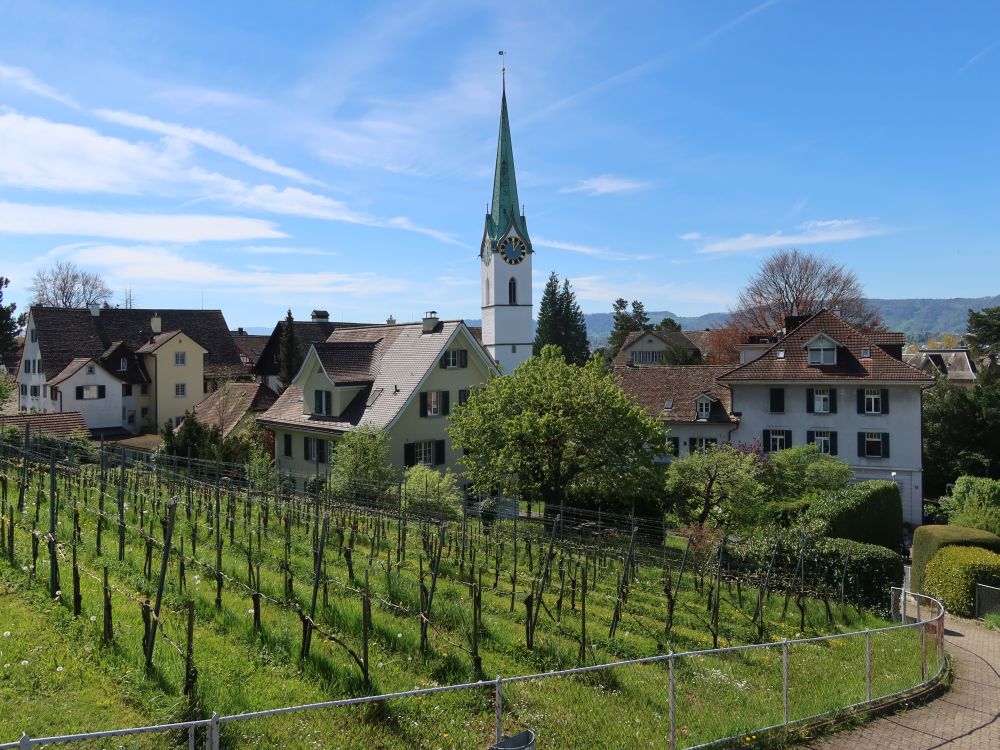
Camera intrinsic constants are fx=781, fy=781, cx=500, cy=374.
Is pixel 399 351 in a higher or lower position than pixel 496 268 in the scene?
lower

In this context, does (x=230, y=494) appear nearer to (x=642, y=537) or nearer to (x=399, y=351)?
(x=642, y=537)

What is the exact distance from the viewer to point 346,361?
122ft

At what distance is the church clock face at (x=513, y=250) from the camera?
6744cm

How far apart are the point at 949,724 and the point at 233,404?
4119 centimetres

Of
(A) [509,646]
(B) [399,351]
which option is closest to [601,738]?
(A) [509,646]

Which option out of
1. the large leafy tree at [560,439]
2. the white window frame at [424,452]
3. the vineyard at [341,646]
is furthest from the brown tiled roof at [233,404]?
the vineyard at [341,646]

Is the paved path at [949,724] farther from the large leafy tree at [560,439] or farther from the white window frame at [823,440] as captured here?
the white window frame at [823,440]

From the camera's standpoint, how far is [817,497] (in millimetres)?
28156

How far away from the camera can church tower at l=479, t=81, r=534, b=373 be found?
6750 centimetres

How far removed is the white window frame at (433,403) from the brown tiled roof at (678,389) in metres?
9.83

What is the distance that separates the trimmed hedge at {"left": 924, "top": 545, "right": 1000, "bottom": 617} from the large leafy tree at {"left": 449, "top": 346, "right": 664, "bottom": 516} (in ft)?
29.2

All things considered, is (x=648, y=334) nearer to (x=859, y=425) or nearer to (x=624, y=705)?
(x=859, y=425)

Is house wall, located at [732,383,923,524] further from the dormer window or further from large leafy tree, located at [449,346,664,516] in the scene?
large leafy tree, located at [449,346,664,516]

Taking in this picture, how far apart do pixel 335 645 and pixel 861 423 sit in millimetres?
32969
